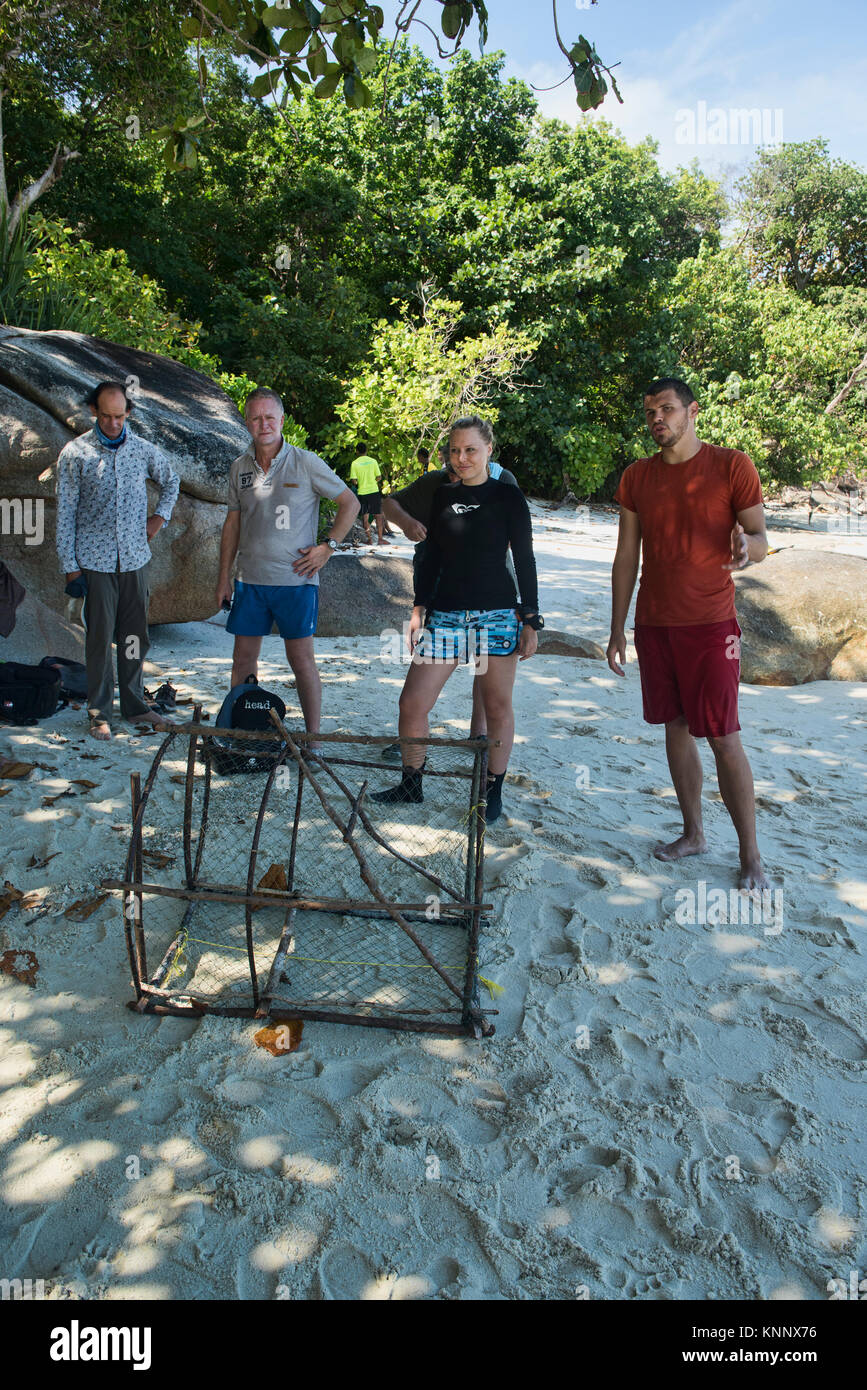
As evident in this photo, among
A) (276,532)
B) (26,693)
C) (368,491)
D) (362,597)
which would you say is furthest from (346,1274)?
(368,491)

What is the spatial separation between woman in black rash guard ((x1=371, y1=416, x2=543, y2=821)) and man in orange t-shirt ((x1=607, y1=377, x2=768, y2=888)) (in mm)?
518

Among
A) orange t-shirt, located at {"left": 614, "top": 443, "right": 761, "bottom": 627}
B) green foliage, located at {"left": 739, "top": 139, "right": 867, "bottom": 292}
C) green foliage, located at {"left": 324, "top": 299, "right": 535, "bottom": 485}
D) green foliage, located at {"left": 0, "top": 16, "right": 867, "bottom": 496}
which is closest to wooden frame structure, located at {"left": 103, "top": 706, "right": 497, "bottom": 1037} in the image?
orange t-shirt, located at {"left": 614, "top": 443, "right": 761, "bottom": 627}

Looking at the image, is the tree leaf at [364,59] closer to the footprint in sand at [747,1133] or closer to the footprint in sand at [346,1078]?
the footprint in sand at [346,1078]

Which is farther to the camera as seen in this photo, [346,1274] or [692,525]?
[692,525]

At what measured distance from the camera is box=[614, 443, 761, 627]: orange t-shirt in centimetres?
345

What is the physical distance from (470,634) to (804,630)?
4493mm

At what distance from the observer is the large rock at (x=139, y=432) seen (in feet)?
19.5

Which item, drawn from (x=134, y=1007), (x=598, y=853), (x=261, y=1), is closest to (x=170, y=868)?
(x=134, y=1007)

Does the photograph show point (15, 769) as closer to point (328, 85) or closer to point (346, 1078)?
point (346, 1078)

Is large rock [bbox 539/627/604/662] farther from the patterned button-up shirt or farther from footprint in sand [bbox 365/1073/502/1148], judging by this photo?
footprint in sand [bbox 365/1073/502/1148]

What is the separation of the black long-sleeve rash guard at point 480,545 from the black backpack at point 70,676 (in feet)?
8.61

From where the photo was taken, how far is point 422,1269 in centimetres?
196

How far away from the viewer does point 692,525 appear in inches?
138

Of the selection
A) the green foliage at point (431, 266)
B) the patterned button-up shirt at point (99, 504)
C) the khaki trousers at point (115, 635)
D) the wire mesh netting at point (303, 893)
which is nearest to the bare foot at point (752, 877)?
the wire mesh netting at point (303, 893)
